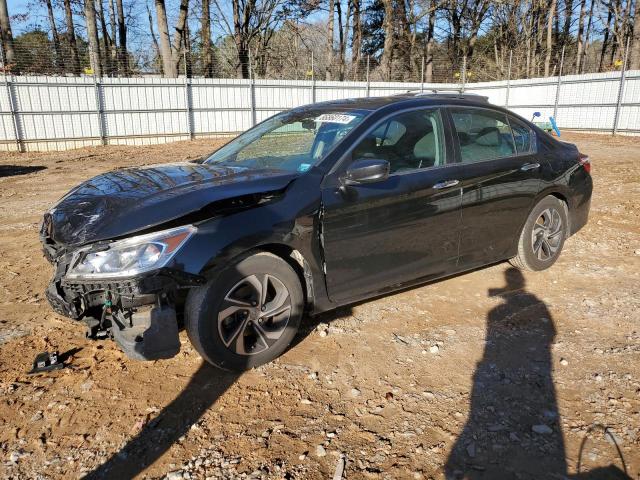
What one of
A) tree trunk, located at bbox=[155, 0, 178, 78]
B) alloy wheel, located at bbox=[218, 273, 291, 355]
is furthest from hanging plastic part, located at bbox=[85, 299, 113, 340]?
tree trunk, located at bbox=[155, 0, 178, 78]

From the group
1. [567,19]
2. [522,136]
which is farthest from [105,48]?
[567,19]

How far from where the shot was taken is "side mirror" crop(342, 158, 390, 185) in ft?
A: 10.5

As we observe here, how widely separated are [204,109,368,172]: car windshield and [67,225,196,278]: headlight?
109 cm

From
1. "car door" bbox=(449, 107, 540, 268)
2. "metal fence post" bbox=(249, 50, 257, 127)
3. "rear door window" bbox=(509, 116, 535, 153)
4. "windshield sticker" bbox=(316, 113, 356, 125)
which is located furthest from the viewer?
"metal fence post" bbox=(249, 50, 257, 127)

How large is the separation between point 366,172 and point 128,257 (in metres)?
1.54

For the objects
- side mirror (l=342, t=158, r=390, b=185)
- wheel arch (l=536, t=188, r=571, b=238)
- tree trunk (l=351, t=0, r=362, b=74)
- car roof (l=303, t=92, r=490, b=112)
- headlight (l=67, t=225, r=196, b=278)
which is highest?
tree trunk (l=351, t=0, r=362, b=74)

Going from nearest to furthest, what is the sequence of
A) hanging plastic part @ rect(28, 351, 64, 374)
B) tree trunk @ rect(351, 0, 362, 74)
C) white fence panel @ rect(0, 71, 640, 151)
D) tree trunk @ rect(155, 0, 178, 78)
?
hanging plastic part @ rect(28, 351, 64, 374)
white fence panel @ rect(0, 71, 640, 151)
tree trunk @ rect(155, 0, 178, 78)
tree trunk @ rect(351, 0, 362, 74)

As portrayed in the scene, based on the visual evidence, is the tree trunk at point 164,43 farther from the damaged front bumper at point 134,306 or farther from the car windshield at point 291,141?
the damaged front bumper at point 134,306

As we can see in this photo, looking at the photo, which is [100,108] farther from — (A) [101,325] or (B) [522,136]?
(A) [101,325]

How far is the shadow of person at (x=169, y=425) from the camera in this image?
2342 millimetres

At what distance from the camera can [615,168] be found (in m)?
10.9

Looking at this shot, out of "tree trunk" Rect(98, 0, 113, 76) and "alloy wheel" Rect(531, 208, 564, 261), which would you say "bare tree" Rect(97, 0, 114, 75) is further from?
"alloy wheel" Rect(531, 208, 564, 261)

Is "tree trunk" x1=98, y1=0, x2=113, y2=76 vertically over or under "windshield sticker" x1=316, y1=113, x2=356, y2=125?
over

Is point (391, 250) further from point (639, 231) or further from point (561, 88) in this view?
point (561, 88)
